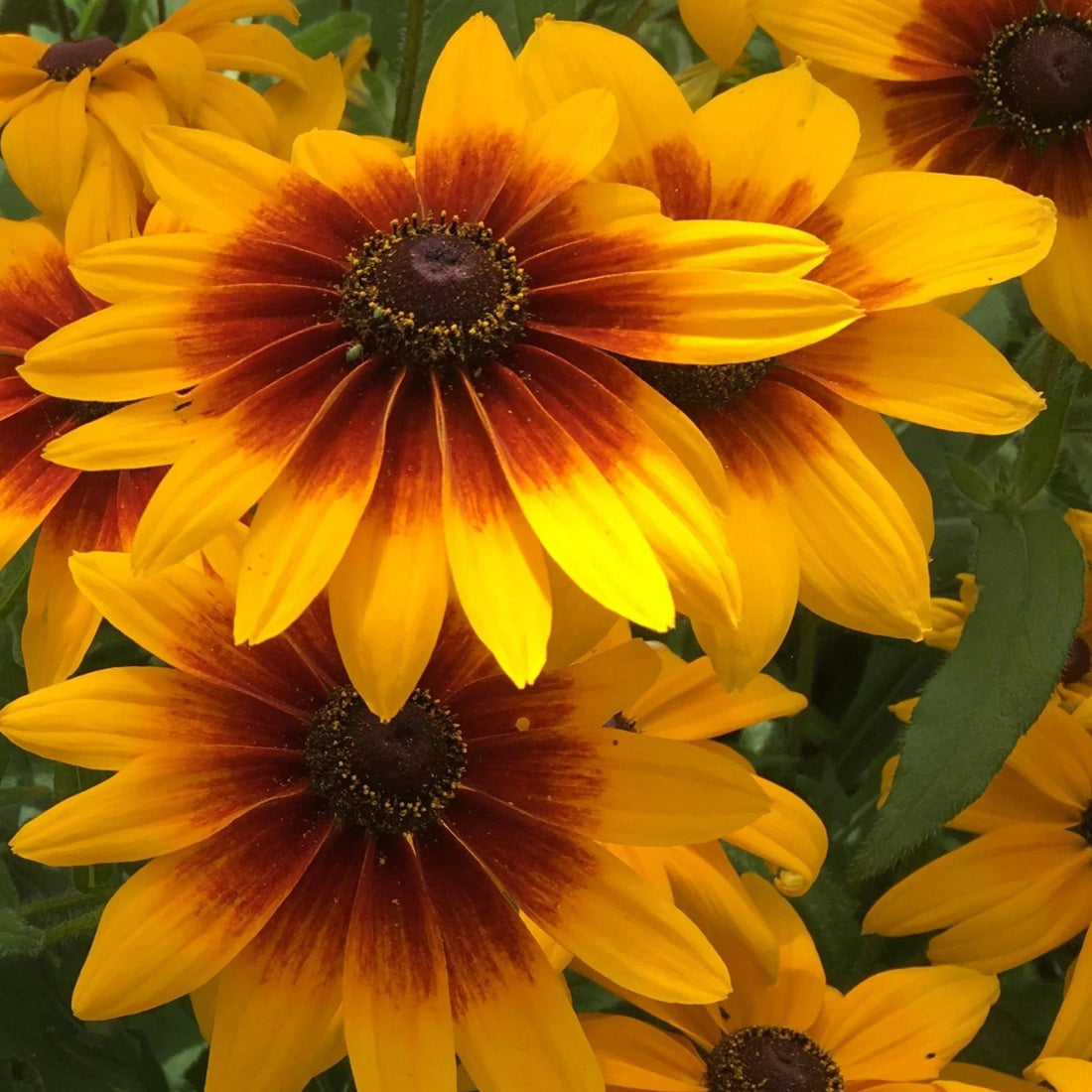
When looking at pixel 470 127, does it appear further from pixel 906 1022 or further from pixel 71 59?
pixel 906 1022

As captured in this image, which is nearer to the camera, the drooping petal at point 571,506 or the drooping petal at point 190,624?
the drooping petal at point 571,506

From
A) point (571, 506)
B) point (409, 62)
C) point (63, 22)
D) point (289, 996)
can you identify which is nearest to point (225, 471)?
point (571, 506)

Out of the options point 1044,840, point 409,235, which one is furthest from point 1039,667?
point 409,235

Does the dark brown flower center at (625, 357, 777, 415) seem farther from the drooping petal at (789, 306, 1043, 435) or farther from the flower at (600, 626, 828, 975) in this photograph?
the flower at (600, 626, 828, 975)

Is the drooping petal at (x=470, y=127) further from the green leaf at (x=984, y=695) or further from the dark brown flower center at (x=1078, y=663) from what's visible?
the dark brown flower center at (x=1078, y=663)

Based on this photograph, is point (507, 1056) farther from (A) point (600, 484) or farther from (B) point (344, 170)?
(B) point (344, 170)

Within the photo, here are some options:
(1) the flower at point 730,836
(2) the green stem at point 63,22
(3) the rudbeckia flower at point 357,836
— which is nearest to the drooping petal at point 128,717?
(3) the rudbeckia flower at point 357,836

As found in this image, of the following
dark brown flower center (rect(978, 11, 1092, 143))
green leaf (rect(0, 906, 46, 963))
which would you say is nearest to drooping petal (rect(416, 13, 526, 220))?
dark brown flower center (rect(978, 11, 1092, 143))
